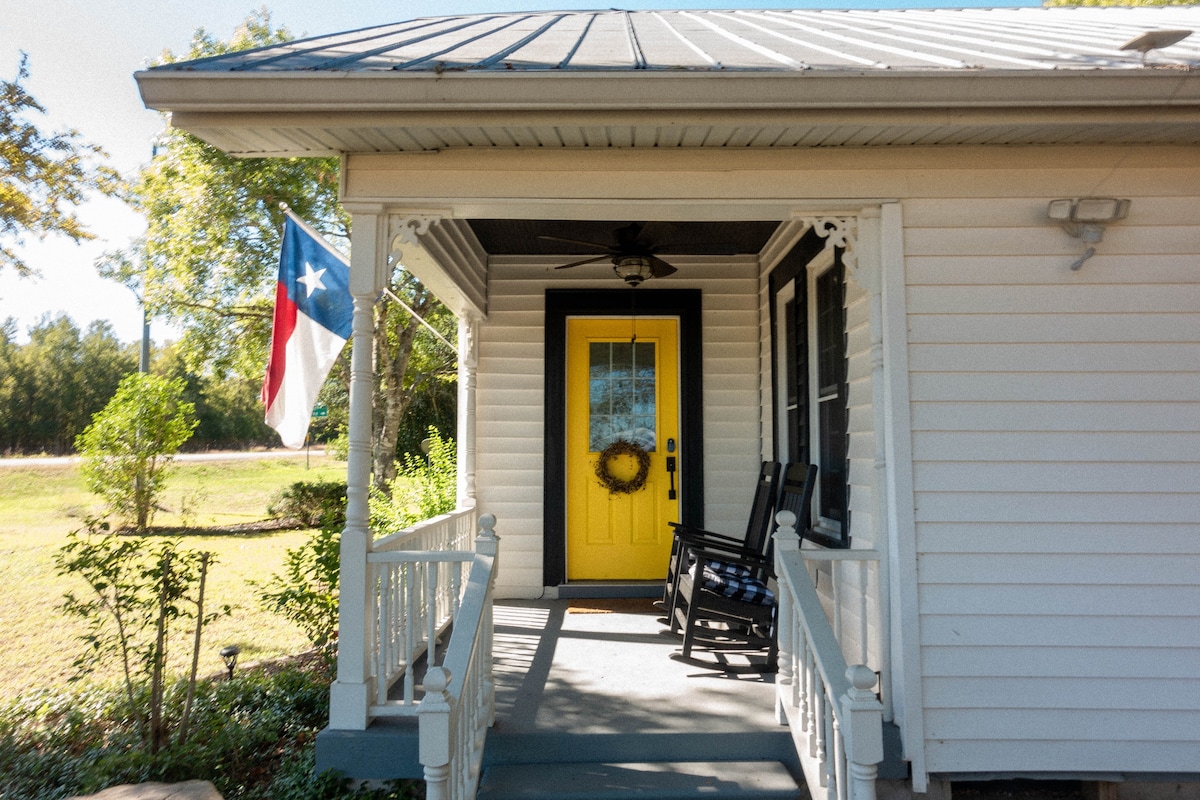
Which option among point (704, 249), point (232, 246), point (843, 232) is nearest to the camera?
point (843, 232)

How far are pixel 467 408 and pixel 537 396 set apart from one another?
0.56 m

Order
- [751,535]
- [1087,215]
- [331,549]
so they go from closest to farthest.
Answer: [1087,215] → [751,535] → [331,549]

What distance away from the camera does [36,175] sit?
8.68 m

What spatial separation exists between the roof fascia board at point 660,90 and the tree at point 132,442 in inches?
413

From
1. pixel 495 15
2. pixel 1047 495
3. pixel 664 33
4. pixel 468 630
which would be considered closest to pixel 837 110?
pixel 664 33

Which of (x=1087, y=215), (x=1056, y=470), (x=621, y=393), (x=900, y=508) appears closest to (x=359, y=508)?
(x=900, y=508)

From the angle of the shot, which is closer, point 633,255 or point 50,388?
point 633,255

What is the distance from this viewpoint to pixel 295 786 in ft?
9.53

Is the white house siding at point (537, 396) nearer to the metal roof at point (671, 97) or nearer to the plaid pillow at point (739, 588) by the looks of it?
the plaid pillow at point (739, 588)

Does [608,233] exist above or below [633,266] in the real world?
above

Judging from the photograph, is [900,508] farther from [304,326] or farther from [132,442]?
[132,442]

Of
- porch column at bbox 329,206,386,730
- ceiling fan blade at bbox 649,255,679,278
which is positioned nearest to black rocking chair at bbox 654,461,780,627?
ceiling fan blade at bbox 649,255,679,278

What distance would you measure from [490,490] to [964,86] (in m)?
4.16

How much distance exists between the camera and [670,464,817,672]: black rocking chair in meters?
3.87
